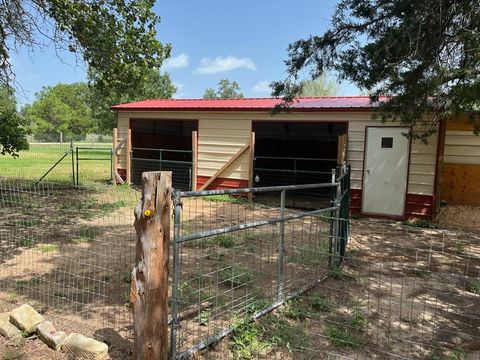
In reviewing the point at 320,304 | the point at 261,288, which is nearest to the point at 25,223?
the point at 261,288

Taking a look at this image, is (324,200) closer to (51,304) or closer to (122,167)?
(122,167)

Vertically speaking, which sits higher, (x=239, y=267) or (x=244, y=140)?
(x=244, y=140)

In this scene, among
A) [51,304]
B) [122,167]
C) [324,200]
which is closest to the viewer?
[51,304]

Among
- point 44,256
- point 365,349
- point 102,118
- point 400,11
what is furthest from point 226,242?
point 102,118

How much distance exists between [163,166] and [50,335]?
10705mm

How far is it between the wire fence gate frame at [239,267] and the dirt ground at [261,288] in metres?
0.02

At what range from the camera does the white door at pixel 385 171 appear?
370 inches

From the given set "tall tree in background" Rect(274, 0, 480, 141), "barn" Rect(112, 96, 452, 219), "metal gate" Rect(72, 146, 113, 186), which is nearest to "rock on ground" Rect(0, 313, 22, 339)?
"tall tree in background" Rect(274, 0, 480, 141)

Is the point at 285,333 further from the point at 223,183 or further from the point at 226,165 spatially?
the point at 223,183

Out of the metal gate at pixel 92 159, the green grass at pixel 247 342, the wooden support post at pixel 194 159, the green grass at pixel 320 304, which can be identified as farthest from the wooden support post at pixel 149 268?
the metal gate at pixel 92 159

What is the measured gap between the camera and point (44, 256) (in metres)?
5.54

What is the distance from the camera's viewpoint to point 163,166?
13812mm

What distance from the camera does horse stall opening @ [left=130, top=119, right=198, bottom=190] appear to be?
13039mm

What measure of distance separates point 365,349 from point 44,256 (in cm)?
424
